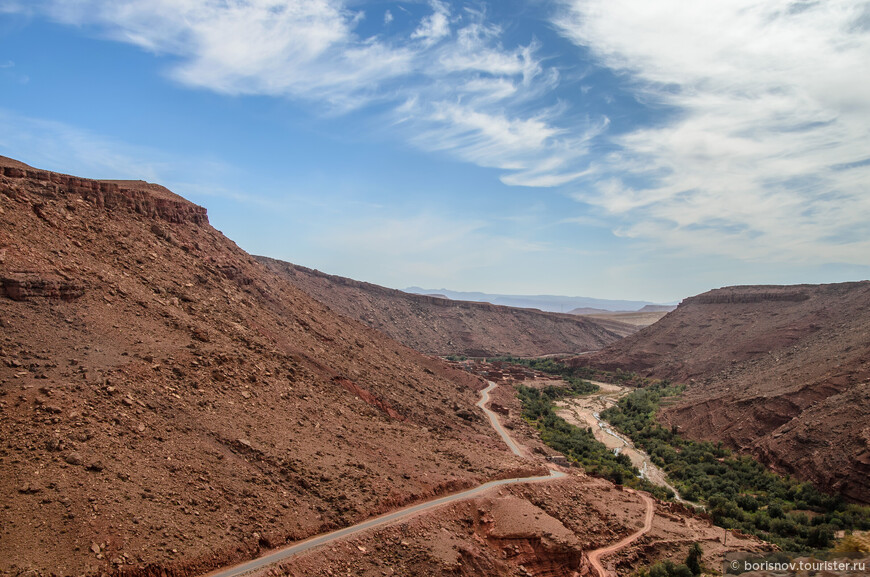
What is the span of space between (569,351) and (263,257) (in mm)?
68149

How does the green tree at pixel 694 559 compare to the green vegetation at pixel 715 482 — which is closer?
the green tree at pixel 694 559

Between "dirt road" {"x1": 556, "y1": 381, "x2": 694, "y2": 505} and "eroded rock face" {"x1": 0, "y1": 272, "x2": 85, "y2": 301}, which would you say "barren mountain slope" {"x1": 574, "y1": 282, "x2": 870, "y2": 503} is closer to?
"dirt road" {"x1": 556, "y1": 381, "x2": 694, "y2": 505}

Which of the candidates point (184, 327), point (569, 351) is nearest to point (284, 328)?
point (184, 327)

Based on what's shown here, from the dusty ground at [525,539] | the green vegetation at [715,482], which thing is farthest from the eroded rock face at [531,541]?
the green vegetation at [715,482]

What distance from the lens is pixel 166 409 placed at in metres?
21.0

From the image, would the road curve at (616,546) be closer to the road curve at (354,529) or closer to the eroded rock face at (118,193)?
the road curve at (354,529)

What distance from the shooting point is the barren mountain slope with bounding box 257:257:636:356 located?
318 ft

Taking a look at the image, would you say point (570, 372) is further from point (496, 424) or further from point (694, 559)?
point (694, 559)

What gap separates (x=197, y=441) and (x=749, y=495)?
31.0 m

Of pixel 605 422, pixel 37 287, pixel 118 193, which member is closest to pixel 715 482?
pixel 605 422

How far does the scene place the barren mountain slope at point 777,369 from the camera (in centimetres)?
3425

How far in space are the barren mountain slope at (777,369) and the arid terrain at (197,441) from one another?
1146cm

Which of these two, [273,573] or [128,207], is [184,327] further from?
[273,573]

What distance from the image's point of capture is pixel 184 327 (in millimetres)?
26656
